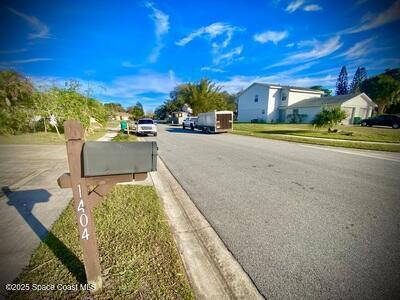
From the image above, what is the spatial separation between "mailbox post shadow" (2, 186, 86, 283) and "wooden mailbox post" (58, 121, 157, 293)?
0.46 metres

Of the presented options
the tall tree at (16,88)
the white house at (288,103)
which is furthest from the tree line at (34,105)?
the white house at (288,103)

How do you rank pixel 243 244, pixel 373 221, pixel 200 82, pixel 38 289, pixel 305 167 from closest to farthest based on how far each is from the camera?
1. pixel 38 289
2. pixel 243 244
3. pixel 373 221
4. pixel 305 167
5. pixel 200 82

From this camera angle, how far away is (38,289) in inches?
75.9

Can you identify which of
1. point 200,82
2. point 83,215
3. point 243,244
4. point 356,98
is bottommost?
point 243,244

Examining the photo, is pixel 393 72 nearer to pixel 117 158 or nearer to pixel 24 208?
pixel 117 158

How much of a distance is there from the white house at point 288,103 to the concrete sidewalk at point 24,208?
116 ft

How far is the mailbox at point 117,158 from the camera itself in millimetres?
1673

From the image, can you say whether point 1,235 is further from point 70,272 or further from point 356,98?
point 356,98

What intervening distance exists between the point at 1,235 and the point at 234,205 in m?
3.85

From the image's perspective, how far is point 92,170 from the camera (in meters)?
1.69

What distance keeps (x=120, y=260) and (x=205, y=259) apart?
105 cm

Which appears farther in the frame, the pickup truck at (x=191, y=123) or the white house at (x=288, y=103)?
the white house at (x=288, y=103)

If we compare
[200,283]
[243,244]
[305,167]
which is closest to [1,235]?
[200,283]

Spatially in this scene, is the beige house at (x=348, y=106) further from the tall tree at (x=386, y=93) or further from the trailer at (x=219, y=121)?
the trailer at (x=219, y=121)
